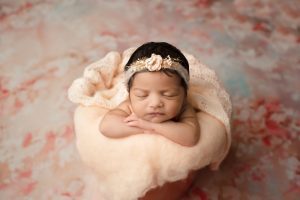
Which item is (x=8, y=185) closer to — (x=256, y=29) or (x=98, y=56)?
(x=98, y=56)

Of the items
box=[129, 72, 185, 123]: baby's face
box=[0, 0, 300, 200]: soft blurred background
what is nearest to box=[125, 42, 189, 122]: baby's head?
box=[129, 72, 185, 123]: baby's face

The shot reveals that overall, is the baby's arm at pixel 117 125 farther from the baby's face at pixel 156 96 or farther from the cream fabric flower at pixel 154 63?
the cream fabric flower at pixel 154 63

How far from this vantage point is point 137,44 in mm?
1831

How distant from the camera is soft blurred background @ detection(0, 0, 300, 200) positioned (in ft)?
4.46

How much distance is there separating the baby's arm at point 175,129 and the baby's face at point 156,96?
16mm

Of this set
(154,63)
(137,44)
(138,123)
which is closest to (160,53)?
(154,63)

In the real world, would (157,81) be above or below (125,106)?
above

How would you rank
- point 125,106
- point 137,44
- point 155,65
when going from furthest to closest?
1. point 137,44
2. point 125,106
3. point 155,65

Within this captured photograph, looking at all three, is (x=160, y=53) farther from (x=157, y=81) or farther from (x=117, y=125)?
(x=117, y=125)

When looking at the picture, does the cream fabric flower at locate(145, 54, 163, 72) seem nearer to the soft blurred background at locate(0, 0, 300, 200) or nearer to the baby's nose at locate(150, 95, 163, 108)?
the baby's nose at locate(150, 95, 163, 108)

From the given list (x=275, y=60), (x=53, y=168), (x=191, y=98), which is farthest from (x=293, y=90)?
(x=53, y=168)

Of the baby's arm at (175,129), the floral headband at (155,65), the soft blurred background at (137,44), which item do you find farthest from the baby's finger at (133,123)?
the soft blurred background at (137,44)

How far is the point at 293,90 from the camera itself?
1.64m

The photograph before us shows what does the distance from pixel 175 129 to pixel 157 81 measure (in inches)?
5.2
